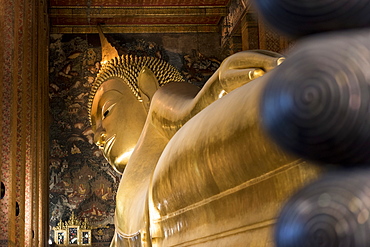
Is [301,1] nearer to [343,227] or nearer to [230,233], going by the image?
[343,227]

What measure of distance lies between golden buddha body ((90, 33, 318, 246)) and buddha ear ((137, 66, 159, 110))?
0.43 m

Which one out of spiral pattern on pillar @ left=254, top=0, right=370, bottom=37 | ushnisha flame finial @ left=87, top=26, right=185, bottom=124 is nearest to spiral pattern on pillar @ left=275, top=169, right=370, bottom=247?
spiral pattern on pillar @ left=254, top=0, right=370, bottom=37

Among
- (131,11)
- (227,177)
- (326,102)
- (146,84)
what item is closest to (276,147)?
(227,177)

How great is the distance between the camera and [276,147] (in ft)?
3.26

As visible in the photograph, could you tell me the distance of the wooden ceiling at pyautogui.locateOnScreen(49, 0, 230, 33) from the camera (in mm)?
16828

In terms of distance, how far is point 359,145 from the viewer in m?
0.56

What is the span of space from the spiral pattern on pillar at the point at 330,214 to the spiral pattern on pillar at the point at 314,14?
0.13 m

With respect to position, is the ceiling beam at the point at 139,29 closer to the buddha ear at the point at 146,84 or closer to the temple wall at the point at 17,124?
the temple wall at the point at 17,124

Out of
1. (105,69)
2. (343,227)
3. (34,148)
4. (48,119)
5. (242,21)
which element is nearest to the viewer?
(343,227)

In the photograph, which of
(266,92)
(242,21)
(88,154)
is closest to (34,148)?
(88,154)

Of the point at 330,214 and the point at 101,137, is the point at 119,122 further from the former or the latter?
the point at 330,214

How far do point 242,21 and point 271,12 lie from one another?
15.3 metres

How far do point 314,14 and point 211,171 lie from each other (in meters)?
0.82

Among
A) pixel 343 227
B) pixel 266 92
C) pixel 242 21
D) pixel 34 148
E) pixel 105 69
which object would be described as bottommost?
pixel 343 227
